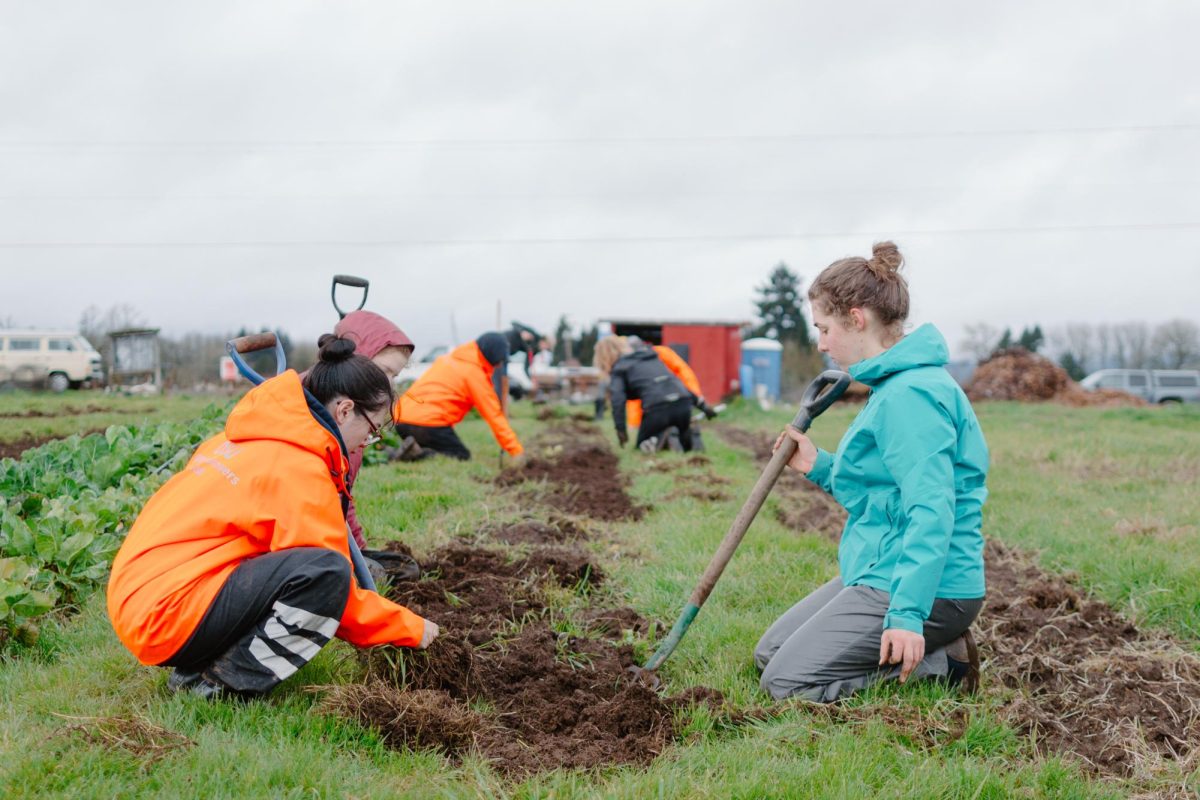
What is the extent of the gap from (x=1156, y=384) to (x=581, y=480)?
1147 inches

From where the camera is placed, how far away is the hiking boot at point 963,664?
340 centimetres

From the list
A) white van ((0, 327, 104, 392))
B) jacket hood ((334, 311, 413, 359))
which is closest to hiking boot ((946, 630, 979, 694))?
jacket hood ((334, 311, 413, 359))

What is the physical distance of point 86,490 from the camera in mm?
5312

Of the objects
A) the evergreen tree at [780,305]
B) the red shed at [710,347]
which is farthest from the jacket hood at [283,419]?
the evergreen tree at [780,305]

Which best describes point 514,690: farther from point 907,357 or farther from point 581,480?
point 581,480

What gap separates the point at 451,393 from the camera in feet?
30.2

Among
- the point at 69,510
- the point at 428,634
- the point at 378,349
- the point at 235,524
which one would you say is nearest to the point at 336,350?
the point at 235,524

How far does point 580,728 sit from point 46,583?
262cm

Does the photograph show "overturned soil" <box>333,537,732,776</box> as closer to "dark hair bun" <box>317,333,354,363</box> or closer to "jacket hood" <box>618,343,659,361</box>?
"dark hair bun" <box>317,333,354,363</box>

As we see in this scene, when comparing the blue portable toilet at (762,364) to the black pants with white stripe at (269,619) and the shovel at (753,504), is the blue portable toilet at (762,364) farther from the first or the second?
the black pants with white stripe at (269,619)

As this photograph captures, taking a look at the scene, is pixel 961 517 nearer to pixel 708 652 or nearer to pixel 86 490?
pixel 708 652

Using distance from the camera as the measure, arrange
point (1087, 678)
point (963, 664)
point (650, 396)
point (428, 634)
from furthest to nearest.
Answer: point (650, 396) < point (1087, 678) < point (963, 664) < point (428, 634)

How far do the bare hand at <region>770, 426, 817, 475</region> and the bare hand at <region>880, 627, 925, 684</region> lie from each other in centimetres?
74

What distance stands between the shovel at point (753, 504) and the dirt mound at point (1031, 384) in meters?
26.1
